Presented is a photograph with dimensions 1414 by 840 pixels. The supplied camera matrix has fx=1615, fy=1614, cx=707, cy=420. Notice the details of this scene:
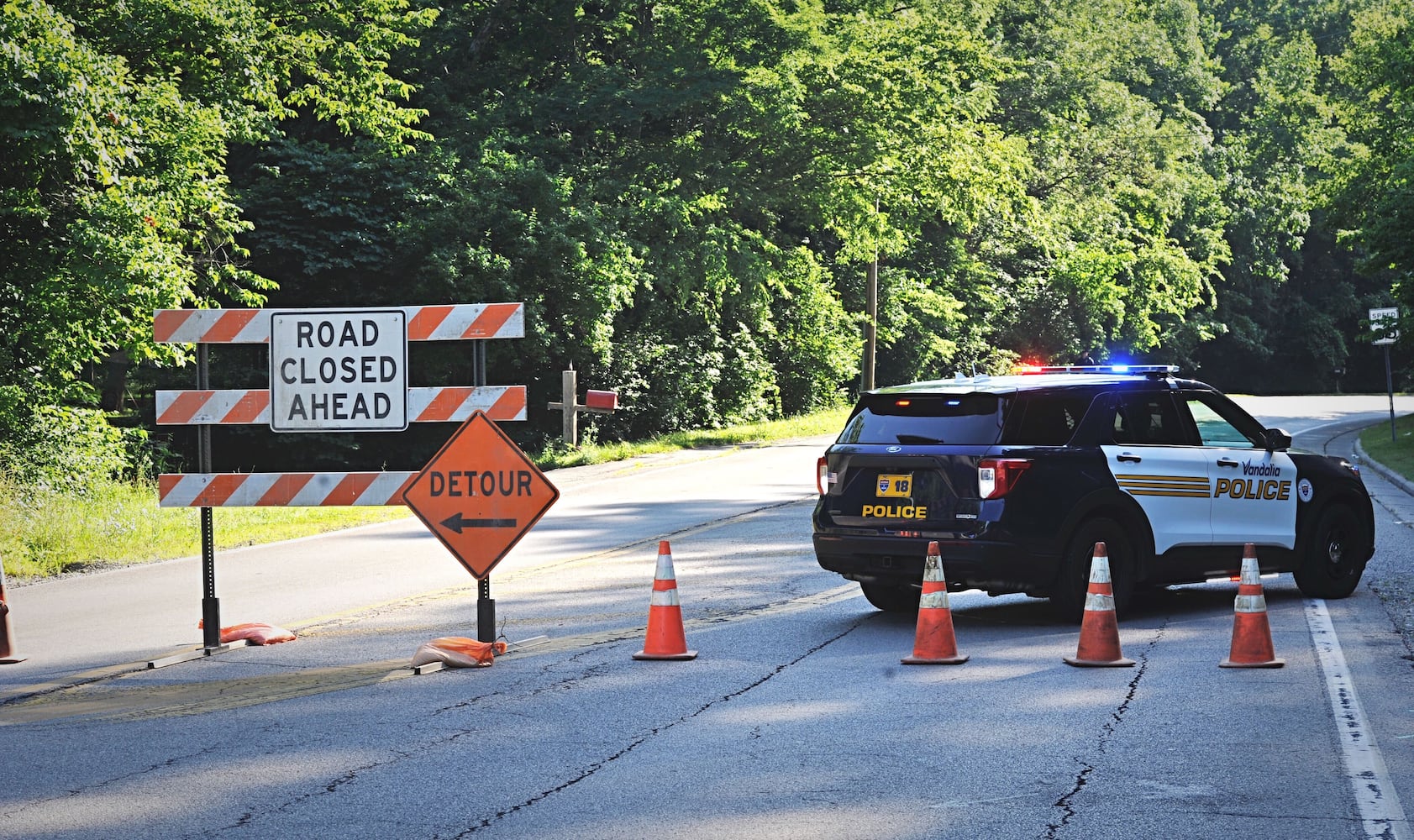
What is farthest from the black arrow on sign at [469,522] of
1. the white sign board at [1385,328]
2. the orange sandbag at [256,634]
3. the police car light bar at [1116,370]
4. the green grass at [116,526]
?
the white sign board at [1385,328]

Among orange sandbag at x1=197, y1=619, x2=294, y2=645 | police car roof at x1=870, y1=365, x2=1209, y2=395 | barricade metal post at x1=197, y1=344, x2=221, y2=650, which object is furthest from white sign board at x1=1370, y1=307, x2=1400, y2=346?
barricade metal post at x1=197, y1=344, x2=221, y2=650

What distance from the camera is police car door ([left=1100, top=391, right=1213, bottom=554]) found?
11.5 metres

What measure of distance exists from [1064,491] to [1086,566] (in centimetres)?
58

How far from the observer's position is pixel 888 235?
139 ft

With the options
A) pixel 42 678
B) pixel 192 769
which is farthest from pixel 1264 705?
pixel 42 678

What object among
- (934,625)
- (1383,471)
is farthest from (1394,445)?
(934,625)

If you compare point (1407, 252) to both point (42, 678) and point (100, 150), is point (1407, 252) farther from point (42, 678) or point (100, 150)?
point (42, 678)

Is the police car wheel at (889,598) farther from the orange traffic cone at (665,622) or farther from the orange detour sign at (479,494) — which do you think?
the orange detour sign at (479,494)

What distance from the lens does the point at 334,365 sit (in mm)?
10523

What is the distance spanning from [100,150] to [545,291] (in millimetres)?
16024

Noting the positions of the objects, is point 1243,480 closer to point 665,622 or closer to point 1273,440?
point 1273,440

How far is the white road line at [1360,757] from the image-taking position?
20.0 feet

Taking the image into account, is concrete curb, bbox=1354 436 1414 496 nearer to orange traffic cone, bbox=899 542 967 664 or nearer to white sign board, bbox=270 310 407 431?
orange traffic cone, bbox=899 542 967 664

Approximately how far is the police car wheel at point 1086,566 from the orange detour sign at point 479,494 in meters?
3.60
